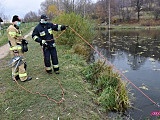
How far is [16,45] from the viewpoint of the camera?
277 inches

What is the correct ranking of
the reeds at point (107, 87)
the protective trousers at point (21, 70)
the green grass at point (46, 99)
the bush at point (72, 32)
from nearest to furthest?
1. the green grass at point (46, 99)
2. the reeds at point (107, 87)
3. the protective trousers at point (21, 70)
4. the bush at point (72, 32)

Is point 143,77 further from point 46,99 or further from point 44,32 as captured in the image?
point 46,99

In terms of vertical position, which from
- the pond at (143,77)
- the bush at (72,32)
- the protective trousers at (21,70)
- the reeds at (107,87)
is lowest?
the pond at (143,77)

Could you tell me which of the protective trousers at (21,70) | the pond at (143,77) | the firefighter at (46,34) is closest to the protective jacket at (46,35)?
the firefighter at (46,34)

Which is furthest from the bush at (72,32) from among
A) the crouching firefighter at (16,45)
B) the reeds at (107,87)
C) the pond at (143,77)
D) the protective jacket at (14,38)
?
the protective jacket at (14,38)

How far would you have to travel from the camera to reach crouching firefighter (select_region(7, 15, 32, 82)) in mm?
6866

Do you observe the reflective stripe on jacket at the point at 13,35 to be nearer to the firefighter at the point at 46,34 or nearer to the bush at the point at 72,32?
the firefighter at the point at 46,34

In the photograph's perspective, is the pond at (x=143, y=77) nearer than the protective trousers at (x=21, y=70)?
Yes

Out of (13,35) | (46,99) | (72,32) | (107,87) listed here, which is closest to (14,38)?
(13,35)

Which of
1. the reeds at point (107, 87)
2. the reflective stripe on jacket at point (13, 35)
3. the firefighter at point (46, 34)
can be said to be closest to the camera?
the reeds at point (107, 87)

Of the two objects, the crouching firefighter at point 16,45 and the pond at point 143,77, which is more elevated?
the crouching firefighter at point 16,45

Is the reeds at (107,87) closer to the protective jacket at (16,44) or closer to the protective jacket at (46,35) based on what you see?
the protective jacket at (46,35)

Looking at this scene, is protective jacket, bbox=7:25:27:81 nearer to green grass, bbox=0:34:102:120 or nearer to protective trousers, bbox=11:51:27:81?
protective trousers, bbox=11:51:27:81

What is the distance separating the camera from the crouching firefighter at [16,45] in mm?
6866
